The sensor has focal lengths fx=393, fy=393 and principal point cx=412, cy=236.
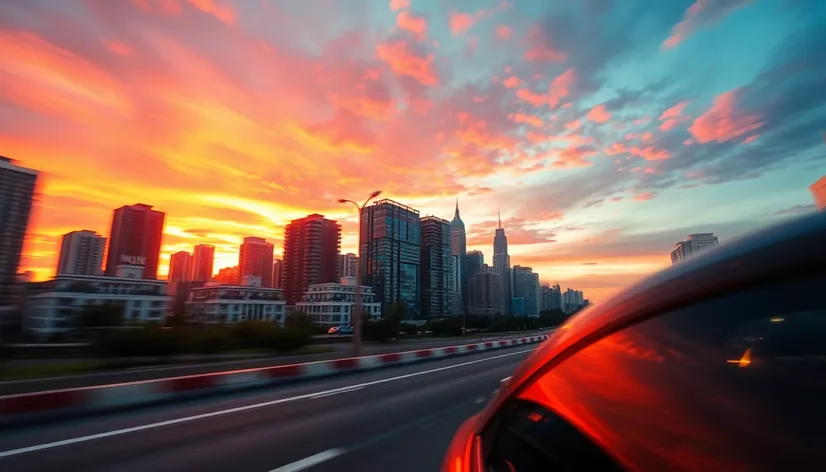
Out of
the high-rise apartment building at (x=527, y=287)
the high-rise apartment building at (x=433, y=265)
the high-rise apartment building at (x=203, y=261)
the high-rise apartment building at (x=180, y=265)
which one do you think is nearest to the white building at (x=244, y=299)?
the high-rise apartment building at (x=203, y=261)

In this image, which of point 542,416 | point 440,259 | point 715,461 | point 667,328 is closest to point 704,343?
point 667,328

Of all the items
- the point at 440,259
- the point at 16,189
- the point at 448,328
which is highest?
the point at 440,259

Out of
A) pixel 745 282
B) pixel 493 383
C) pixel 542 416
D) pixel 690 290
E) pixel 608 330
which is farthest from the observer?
pixel 493 383

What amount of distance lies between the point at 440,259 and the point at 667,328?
124 metres

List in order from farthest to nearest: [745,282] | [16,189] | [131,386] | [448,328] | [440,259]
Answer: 1. [440,259]
2. [448,328]
3. [16,189]
4. [131,386]
5. [745,282]

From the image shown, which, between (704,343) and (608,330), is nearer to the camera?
(704,343)

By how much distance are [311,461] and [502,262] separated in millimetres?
152851

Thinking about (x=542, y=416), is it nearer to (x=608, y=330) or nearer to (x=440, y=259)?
(x=608, y=330)

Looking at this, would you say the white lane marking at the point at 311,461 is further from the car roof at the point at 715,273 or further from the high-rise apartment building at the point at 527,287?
the high-rise apartment building at the point at 527,287

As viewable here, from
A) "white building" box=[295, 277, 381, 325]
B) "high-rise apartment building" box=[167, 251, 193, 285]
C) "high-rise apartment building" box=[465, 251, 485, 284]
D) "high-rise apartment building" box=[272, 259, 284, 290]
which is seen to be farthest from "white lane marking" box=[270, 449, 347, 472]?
"high-rise apartment building" box=[465, 251, 485, 284]

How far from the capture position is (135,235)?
353 ft

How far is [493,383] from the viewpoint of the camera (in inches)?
460

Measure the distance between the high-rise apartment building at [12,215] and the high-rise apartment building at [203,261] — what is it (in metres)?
108

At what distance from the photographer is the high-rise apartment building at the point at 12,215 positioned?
1908 cm
